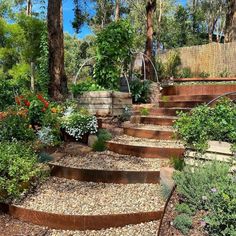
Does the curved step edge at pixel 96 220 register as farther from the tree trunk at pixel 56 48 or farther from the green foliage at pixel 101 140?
the tree trunk at pixel 56 48

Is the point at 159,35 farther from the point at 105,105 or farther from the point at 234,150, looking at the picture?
the point at 234,150

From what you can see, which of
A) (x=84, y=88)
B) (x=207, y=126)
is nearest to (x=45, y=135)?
(x=84, y=88)

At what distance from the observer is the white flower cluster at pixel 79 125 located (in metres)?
6.26

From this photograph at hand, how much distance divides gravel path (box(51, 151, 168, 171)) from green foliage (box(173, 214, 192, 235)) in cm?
153

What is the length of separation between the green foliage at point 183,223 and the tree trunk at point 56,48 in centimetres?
664

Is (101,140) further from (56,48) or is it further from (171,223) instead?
(56,48)

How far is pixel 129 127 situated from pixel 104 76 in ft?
5.58

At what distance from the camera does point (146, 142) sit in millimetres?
6020

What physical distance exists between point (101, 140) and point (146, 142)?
0.75 meters

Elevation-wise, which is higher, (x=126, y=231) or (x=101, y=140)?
(x=101, y=140)

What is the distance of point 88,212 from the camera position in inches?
155

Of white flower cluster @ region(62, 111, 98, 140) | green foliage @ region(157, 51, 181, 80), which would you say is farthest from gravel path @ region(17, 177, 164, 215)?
green foliage @ region(157, 51, 181, 80)

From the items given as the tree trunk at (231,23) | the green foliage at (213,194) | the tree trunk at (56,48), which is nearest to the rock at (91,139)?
the green foliage at (213,194)

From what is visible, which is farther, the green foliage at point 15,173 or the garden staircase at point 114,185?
the green foliage at point 15,173
